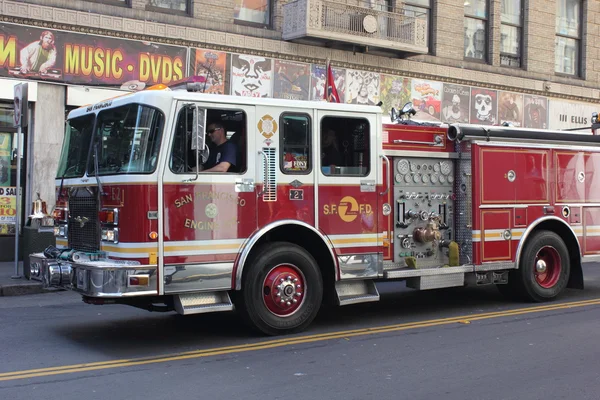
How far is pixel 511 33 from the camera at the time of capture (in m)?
23.9

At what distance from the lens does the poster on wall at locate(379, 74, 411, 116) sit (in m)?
20.3

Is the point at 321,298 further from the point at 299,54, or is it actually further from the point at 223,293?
the point at 299,54

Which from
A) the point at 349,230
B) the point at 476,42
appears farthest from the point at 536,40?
the point at 349,230

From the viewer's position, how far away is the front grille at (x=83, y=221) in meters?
7.67

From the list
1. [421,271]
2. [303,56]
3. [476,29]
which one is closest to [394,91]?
[303,56]

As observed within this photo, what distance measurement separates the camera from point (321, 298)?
8.33 m

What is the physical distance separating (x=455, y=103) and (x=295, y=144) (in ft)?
48.5

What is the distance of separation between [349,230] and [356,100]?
11753mm

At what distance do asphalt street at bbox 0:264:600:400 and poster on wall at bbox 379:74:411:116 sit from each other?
35.6 ft

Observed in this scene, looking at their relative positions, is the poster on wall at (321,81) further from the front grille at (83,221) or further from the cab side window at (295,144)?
the front grille at (83,221)

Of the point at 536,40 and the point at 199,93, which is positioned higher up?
the point at 536,40

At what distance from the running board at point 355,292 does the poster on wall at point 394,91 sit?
39.2 feet

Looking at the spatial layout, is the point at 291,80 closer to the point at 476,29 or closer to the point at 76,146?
the point at 476,29

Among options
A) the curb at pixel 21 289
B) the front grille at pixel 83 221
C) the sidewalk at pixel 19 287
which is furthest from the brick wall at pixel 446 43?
the front grille at pixel 83 221
